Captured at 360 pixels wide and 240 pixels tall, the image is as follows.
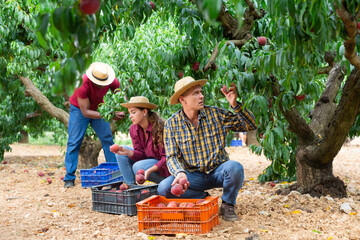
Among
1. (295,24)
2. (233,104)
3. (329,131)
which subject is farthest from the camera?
(329,131)

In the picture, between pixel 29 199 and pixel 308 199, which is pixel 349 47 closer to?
pixel 308 199

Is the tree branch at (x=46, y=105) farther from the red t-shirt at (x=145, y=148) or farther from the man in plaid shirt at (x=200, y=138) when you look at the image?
the man in plaid shirt at (x=200, y=138)

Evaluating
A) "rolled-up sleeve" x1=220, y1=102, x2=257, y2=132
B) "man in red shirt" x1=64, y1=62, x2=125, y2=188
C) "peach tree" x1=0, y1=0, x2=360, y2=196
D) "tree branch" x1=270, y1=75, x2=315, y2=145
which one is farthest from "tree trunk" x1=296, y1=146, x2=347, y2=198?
"man in red shirt" x1=64, y1=62, x2=125, y2=188

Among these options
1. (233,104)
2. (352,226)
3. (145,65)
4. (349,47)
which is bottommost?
(352,226)

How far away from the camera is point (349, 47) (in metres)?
2.21

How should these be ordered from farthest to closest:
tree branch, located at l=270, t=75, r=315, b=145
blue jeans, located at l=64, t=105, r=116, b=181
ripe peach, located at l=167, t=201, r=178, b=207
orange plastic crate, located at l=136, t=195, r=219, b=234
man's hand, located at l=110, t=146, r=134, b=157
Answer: blue jeans, located at l=64, t=105, r=116, b=181
man's hand, located at l=110, t=146, r=134, b=157
tree branch, located at l=270, t=75, r=315, b=145
ripe peach, located at l=167, t=201, r=178, b=207
orange plastic crate, located at l=136, t=195, r=219, b=234

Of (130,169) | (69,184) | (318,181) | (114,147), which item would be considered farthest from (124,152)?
(318,181)

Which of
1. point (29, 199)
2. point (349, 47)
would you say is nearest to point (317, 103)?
point (349, 47)

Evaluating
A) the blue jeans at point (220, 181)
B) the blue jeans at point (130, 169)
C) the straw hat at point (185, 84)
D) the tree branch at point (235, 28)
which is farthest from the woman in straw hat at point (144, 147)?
the tree branch at point (235, 28)

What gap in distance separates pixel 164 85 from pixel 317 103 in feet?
5.65

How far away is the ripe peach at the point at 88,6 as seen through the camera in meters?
1.15

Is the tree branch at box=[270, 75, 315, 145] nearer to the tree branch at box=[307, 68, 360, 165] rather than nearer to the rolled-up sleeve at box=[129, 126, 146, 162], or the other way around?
the tree branch at box=[307, 68, 360, 165]

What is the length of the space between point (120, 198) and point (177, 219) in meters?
0.89

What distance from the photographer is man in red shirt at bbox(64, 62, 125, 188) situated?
4.80 metres
